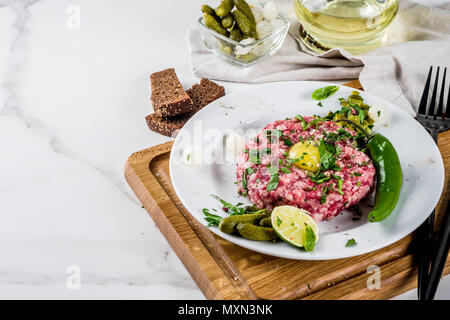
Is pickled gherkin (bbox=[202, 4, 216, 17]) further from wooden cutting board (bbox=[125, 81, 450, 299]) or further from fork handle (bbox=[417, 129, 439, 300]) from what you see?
fork handle (bbox=[417, 129, 439, 300])

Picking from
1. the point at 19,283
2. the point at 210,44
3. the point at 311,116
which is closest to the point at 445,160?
the point at 311,116

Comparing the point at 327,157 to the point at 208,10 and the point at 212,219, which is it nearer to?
the point at 212,219

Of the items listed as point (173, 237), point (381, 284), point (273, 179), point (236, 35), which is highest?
point (236, 35)

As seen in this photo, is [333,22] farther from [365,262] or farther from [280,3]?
[365,262]

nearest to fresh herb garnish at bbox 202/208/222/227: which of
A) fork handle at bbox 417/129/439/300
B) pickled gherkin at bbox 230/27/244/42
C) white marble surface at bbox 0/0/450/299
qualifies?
white marble surface at bbox 0/0/450/299

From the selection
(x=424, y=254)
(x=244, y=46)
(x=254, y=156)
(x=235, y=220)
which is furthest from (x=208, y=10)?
(x=424, y=254)

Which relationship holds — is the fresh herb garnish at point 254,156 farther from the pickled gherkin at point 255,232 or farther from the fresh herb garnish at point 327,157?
the pickled gherkin at point 255,232

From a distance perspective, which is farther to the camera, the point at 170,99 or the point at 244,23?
the point at 244,23

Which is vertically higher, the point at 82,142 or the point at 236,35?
the point at 236,35
